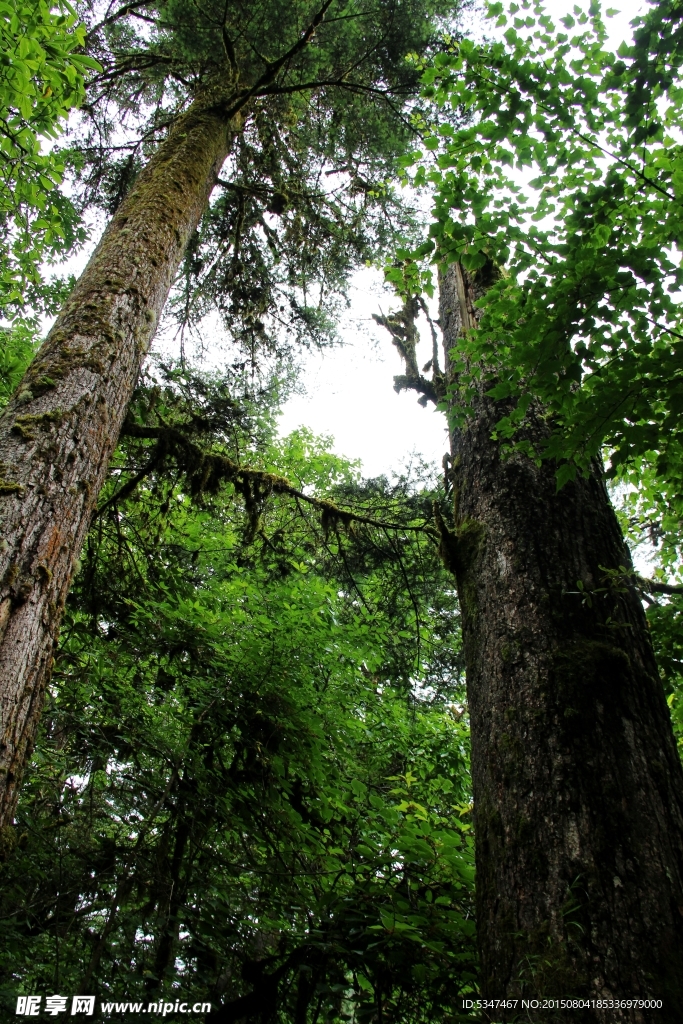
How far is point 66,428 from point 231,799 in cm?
276

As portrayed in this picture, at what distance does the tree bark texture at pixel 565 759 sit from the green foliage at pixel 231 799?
0.59m

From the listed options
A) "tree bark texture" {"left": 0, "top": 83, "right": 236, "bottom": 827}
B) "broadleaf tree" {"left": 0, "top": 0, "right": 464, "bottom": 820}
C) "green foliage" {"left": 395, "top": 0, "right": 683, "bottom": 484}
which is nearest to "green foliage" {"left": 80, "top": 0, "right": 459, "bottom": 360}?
"broadleaf tree" {"left": 0, "top": 0, "right": 464, "bottom": 820}

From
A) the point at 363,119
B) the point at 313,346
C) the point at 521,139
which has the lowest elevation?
the point at 521,139

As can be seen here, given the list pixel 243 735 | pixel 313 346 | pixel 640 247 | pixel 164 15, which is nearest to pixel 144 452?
pixel 243 735

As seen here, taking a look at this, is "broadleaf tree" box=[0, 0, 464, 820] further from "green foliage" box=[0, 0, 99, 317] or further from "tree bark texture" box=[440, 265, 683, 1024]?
"tree bark texture" box=[440, 265, 683, 1024]

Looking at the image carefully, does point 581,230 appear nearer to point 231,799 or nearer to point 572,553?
point 572,553

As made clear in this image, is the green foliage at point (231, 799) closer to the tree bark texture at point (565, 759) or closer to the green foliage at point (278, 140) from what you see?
the tree bark texture at point (565, 759)

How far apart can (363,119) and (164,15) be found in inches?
105

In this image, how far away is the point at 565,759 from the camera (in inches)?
90.2

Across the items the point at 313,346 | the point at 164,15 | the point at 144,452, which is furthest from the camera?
the point at 313,346

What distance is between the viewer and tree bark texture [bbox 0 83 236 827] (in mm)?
2260

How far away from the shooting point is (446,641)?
25.2ft

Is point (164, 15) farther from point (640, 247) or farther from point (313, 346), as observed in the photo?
point (640, 247)

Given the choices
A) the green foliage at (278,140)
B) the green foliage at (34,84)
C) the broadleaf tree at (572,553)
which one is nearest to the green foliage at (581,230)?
the broadleaf tree at (572,553)
